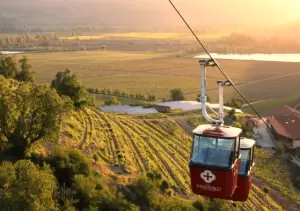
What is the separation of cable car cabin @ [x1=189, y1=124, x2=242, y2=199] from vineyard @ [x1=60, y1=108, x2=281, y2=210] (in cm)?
1564

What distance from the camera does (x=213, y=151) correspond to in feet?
44.6

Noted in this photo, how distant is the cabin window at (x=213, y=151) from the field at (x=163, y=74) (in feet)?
277

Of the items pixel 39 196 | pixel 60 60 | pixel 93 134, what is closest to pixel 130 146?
pixel 93 134

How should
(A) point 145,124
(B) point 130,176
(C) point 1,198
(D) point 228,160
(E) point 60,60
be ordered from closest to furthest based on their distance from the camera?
(D) point 228,160 → (C) point 1,198 → (B) point 130,176 → (A) point 145,124 → (E) point 60,60

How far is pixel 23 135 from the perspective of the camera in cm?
2602

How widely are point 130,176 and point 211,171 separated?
1727 cm

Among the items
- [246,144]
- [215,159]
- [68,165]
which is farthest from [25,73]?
[215,159]

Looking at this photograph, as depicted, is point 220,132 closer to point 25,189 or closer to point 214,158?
point 214,158

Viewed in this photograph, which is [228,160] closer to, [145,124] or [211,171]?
[211,171]

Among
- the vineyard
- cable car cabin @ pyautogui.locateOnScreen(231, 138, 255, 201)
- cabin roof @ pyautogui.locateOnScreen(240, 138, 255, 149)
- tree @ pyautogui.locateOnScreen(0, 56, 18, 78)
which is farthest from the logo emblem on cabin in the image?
tree @ pyautogui.locateOnScreen(0, 56, 18, 78)

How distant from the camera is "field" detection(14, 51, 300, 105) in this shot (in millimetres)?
111062

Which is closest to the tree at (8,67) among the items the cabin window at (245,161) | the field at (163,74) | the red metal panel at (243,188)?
the cabin window at (245,161)

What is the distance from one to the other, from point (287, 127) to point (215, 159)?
49.5 metres

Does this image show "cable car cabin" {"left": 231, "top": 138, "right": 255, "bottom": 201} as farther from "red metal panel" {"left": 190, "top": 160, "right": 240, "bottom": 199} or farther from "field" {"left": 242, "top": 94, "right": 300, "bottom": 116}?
"field" {"left": 242, "top": 94, "right": 300, "bottom": 116}
